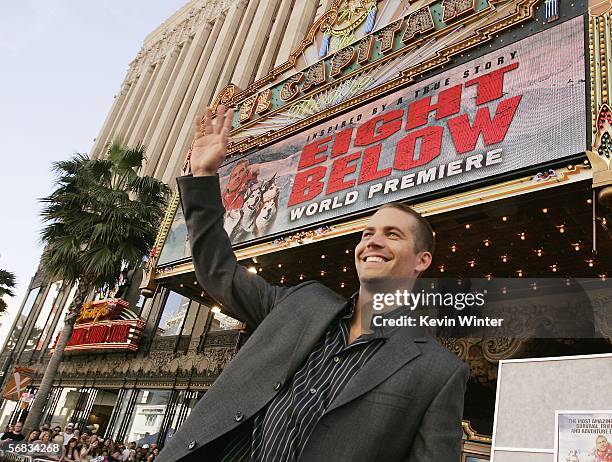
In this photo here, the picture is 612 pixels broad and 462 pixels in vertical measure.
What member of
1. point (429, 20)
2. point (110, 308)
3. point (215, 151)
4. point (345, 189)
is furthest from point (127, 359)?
point (215, 151)

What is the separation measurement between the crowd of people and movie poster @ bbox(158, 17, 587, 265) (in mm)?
7473

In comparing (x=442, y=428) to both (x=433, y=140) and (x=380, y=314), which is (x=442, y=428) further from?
(x=433, y=140)

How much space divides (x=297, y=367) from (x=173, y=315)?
733 inches

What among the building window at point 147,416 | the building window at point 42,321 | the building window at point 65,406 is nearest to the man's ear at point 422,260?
the building window at point 147,416

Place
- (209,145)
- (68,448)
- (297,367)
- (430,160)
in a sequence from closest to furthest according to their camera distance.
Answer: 1. (297,367)
2. (209,145)
3. (430,160)
4. (68,448)

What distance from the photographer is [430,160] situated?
299 inches

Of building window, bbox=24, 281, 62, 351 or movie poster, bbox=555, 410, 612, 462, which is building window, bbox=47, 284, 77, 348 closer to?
building window, bbox=24, 281, 62, 351

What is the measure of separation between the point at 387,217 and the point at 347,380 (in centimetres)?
64

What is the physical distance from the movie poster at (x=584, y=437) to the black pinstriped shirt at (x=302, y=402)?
2.84m

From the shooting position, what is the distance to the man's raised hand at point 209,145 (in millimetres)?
1846

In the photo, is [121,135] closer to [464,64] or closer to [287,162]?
[287,162]

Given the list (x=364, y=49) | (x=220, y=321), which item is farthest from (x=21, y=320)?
(x=364, y=49)

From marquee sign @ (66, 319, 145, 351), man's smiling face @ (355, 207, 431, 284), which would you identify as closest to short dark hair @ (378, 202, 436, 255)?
man's smiling face @ (355, 207, 431, 284)

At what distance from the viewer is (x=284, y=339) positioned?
1667 millimetres
